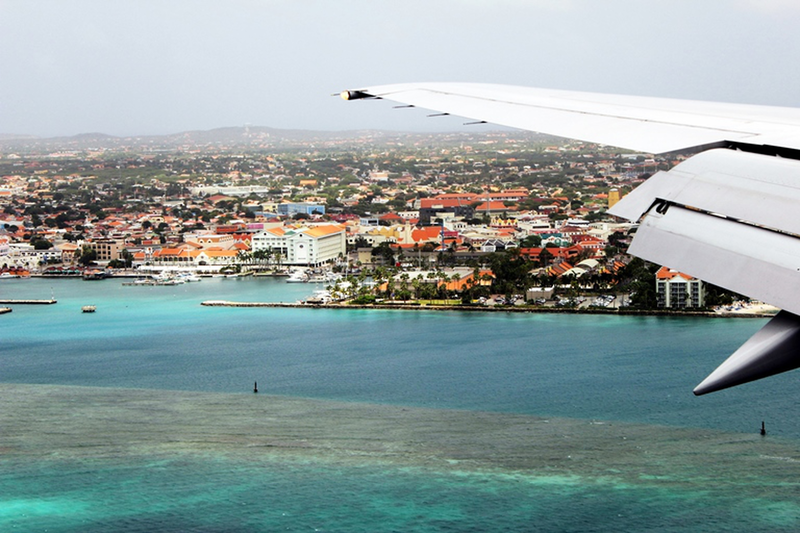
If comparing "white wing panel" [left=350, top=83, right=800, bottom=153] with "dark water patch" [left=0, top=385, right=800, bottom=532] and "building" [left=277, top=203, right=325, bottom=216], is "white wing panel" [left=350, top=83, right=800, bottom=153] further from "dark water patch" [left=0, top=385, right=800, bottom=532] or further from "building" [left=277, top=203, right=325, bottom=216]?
"building" [left=277, top=203, right=325, bottom=216]

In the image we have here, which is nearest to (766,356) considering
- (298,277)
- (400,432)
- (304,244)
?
(400,432)

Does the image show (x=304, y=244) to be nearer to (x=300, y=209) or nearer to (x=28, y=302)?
(x=28, y=302)

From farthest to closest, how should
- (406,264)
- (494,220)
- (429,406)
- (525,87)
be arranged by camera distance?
(494,220) < (406,264) < (429,406) < (525,87)

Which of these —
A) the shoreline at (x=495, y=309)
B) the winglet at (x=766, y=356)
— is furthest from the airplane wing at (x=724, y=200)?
the shoreline at (x=495, y=309)

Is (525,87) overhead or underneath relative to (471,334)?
overhead

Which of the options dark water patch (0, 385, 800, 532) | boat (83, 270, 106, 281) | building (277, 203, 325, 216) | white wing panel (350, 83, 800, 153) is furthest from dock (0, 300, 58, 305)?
white wing panel (350, 83, 800, 153)

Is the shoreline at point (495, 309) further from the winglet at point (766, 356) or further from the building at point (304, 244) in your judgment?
the winglet at point (766, 356)

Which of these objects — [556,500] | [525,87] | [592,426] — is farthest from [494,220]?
[525,87]

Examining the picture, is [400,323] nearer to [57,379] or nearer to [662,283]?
[662,283]
